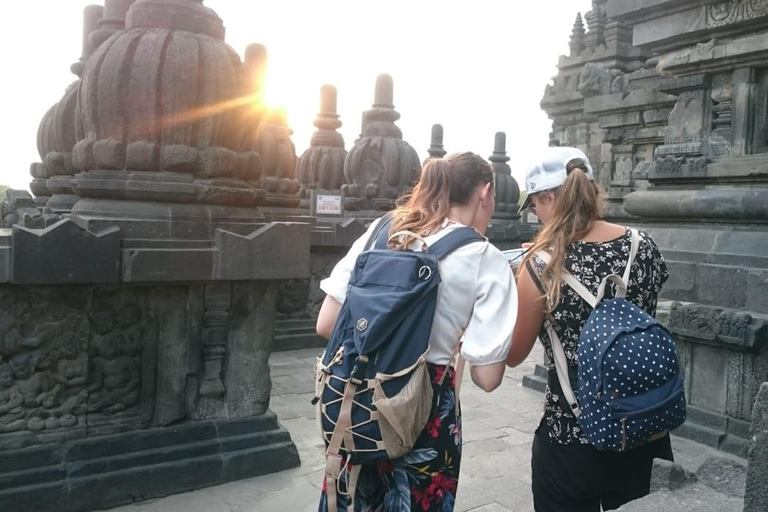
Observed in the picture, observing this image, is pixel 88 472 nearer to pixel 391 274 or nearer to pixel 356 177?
pixel 391 274

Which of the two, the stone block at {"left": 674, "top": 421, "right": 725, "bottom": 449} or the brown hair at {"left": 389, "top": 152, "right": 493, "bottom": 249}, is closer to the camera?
the brown hair at {"left": 389, "top": 152, "right": 493, "bottom": 249}

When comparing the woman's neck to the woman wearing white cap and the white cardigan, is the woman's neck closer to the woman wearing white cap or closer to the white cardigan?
the white cardigan

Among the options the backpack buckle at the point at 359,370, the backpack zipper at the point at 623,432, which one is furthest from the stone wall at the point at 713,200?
the backpack buckle at the point at 359,370

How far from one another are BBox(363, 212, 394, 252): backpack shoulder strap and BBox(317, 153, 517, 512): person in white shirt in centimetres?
4

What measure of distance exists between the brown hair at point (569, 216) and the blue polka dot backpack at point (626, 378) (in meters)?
0.27

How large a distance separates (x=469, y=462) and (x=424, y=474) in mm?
2450

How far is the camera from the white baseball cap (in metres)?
2.48

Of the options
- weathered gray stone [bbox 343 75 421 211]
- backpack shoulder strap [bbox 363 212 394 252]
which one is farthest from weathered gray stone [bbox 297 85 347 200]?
backpack shoulder strap [bbox 363 212 394 252]

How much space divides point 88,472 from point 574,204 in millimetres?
3002

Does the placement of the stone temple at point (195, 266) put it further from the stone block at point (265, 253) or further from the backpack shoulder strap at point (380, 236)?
the backpack shoulder strap at point (380, 236)

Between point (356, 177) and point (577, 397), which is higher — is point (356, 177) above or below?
above

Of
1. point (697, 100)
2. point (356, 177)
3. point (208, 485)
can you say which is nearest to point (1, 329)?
point (208, 485)

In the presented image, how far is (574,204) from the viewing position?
2.46 meters

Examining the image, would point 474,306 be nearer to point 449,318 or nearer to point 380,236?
point 449,318
